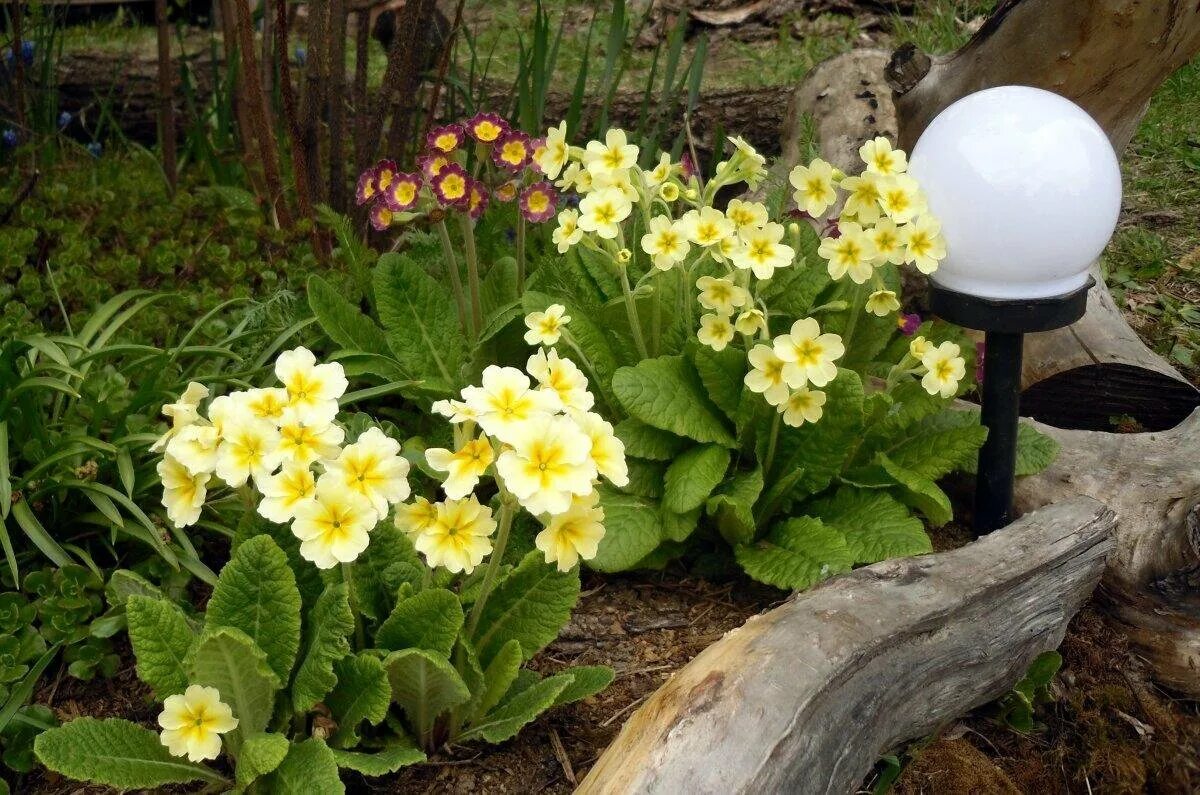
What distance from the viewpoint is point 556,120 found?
4.58m

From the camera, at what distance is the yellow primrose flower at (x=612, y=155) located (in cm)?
218

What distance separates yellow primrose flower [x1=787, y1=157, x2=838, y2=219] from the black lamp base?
0.27 meters

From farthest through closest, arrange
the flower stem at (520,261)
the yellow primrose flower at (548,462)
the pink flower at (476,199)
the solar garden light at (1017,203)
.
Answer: the flower stem at (520,261)
the pink flower at (476,199)
the solar garden light at (1017,203)
the yellow primrose flower at (548,462)

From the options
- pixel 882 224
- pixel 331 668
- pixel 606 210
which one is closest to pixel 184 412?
pixel 331 668

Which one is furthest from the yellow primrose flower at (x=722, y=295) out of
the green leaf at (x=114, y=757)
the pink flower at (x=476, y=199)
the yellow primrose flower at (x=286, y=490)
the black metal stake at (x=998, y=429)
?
the green leaf at (x=114, y=757)

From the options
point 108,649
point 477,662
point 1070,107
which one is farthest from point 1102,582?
point 108,649

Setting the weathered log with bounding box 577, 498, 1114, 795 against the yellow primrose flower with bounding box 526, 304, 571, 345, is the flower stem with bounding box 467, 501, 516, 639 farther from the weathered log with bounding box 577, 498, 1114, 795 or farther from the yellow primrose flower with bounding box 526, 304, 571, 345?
the yellow primrose flower with bounding box 526, 304, 571, 345

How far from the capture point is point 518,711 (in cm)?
182

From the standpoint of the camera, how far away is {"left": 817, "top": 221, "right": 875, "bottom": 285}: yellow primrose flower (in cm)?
207

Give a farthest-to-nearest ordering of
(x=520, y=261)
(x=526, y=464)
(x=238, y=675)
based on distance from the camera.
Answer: (x=520, y=261) < (x=238, y=675) < (x=526, y=464)

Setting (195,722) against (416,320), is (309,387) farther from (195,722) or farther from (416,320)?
(416,320)

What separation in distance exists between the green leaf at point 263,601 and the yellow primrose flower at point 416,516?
0.66 ft

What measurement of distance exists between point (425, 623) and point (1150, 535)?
1546 millimetres

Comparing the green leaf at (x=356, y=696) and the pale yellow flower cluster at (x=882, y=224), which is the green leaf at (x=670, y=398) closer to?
the pale yellow flower cluster at (x=882, y=224)
